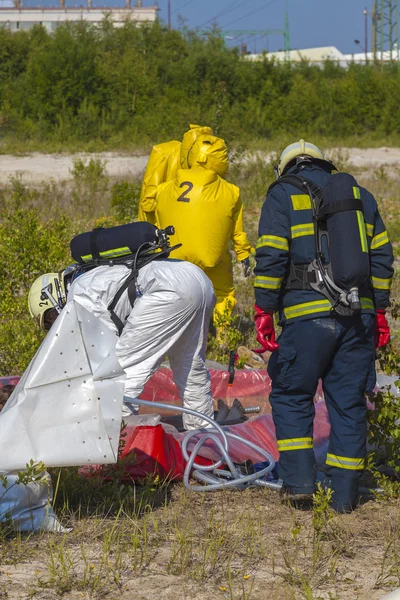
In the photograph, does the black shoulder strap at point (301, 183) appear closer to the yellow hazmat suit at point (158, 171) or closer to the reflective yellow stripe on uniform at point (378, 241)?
the reflective yellow stripe on uniform at point (378, 241)

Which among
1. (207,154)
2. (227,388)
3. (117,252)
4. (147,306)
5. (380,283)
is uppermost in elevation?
(207,154)

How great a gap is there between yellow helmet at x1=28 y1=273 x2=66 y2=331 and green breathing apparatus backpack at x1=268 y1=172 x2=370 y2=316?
1462mm

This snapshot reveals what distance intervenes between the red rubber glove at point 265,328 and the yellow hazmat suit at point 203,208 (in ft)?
8.56

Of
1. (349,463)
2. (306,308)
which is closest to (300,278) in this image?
(306,308)

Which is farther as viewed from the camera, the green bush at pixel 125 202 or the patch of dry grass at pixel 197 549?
the green bush at pixel 125 202

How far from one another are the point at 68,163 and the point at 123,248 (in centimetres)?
1614

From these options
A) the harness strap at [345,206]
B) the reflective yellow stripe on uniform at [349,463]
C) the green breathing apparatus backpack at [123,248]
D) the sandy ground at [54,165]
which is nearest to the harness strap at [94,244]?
the green breathing apparatus backpack at [123,248]

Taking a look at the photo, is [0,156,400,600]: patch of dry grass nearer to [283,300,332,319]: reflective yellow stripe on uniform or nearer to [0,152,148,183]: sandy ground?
[283,300,332,319]: reflective yellow stripe on uniform

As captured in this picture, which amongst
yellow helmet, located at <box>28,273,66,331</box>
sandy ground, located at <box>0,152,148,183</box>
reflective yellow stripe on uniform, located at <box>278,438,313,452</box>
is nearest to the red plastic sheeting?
yellow helmet, located at <box>28,273,66,331</box>

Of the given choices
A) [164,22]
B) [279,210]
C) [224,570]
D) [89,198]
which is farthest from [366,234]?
[164,22]

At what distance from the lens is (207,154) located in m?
6.91

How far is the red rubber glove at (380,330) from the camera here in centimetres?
425

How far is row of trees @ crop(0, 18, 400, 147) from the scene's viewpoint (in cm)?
2505

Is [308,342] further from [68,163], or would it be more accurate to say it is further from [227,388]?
[68,163]
